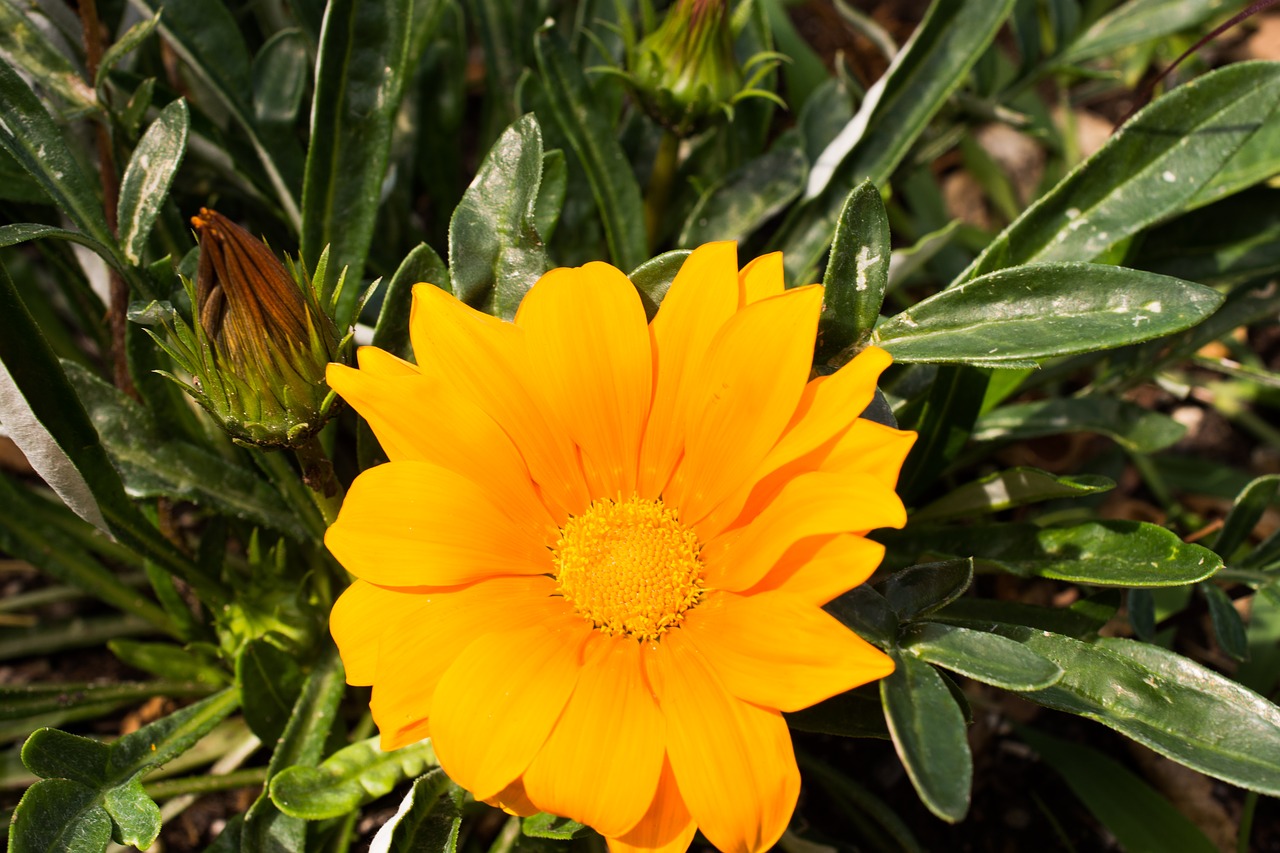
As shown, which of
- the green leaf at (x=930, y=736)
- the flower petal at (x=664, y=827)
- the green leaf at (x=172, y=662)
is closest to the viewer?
the green leaf at (x=930, y=736)

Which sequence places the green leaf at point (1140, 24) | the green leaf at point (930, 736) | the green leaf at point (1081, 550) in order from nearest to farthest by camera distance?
the green leaf at point (930, 736) < the green leaf at point (1081, 550) < the green leaf at point (1140, 24)

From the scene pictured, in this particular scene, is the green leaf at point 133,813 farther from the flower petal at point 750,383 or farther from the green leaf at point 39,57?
the green leaf at point 39,57

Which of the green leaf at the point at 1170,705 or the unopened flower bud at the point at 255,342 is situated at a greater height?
the unopened flower bud at the point at 255,342

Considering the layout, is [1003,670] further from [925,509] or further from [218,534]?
[218,534]

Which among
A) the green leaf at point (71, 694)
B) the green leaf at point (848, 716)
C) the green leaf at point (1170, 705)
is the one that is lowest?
the green leaf at point (71, 694)

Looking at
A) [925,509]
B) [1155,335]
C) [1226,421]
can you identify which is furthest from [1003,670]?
[1226,421]

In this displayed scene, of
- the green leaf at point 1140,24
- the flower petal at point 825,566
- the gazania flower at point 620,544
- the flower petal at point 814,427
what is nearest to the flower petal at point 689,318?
the gazania flower at point 620,544
